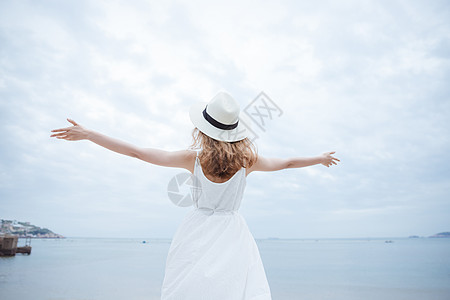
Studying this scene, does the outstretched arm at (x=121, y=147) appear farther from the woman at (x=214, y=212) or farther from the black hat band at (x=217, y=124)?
the black hat band at (x=217, y=124)

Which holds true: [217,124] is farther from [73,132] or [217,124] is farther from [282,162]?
[73,132]

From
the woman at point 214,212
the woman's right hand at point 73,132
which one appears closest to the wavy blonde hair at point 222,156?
the woman at point 214,212

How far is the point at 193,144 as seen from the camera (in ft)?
6.14

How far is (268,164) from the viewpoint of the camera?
201 cm

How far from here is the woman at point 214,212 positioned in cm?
162

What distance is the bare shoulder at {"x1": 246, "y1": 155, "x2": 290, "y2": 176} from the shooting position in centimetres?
195

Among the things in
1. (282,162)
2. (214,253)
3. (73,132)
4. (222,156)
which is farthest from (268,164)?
(73,132)

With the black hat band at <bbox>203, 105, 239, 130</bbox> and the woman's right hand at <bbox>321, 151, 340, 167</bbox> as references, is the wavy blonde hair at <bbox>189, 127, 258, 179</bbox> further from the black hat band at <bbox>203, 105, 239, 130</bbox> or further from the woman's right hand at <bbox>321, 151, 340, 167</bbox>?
the woman's right hand at <bbox>321, 151, 340, 167</bbox>

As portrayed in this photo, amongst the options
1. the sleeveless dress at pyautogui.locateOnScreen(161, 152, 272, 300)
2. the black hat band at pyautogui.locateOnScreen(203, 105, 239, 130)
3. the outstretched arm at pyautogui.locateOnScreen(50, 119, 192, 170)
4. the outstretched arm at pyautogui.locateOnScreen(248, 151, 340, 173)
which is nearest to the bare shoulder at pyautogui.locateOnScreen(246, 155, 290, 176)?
the outstretched arm at pyautogui.locateOnScreen(248, 151, 340, 173)

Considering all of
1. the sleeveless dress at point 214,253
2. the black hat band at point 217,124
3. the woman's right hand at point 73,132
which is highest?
the black hat band at point 217,124

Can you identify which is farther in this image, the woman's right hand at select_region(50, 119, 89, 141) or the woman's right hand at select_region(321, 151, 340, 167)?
the woman's right hand at select_region(321, 151, 340, 167)

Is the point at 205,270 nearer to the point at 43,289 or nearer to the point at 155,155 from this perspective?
the point at 155,155

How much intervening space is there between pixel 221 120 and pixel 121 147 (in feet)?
1.87

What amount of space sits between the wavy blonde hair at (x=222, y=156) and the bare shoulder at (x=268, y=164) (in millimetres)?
54
